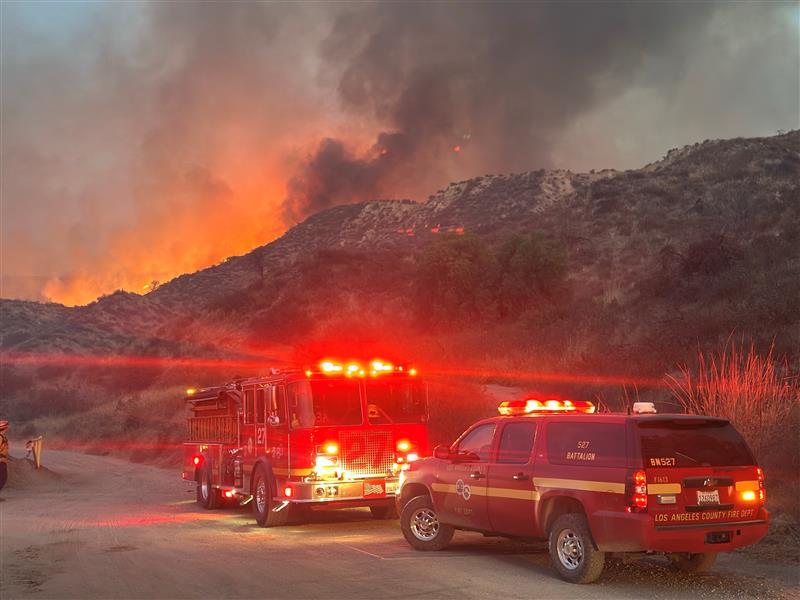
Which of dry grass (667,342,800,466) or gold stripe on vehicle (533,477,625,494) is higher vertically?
dry grass (667,342,800,466)

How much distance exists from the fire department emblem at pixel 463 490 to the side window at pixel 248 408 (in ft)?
20.9

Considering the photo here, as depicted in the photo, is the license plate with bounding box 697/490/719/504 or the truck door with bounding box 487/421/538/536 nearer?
the license plate with bounding box 697/490/719/504

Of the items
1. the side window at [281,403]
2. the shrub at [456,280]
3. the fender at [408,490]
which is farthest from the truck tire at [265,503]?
the shrub at [456,280]

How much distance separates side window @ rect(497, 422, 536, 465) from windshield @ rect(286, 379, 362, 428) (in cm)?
437

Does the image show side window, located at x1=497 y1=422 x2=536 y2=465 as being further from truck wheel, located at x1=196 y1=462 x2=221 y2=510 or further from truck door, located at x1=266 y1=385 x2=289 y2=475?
truck wheel, located at x1=196 y1=462 x2=221 y2=510

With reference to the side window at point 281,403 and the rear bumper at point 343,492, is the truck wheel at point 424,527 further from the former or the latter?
the side window at point 281,403

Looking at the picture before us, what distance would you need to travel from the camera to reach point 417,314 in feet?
167

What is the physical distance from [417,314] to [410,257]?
20.6 meters

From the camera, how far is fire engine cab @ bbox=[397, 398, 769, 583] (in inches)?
335

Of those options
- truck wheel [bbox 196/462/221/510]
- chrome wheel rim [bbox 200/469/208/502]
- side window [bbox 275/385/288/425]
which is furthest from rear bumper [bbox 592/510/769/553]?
chrome wheel rim [bbox 200/469/208/502]

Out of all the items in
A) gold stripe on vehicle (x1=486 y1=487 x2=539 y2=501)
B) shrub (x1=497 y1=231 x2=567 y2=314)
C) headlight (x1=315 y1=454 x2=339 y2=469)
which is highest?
shrub (x1=497 y1=231 x2=567 y2=314)

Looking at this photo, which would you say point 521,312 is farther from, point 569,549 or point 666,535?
point 666,535

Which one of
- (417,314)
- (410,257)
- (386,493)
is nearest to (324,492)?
(386,493)

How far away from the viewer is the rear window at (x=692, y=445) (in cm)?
866
